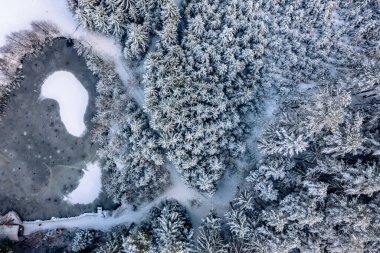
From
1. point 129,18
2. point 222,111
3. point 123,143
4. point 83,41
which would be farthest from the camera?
point 83,41

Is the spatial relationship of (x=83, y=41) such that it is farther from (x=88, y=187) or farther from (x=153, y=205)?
(x=153, y=205)

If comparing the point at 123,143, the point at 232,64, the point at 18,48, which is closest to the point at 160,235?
the point at 123,143

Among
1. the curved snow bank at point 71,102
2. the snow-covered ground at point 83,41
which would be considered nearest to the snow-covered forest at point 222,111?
the snow-covered ground at point 83,41

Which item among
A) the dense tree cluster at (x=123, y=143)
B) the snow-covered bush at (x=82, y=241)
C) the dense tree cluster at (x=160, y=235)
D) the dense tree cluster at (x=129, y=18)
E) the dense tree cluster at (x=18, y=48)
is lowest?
the snow-covered bush at (x=82, y=241)

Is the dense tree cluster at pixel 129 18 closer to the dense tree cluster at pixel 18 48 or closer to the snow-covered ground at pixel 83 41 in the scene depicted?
the snow-covered ground at pixel 83 41

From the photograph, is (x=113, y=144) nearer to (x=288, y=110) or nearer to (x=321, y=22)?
(x=288, y=110)
